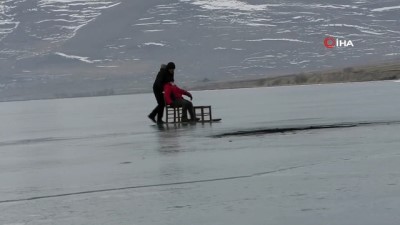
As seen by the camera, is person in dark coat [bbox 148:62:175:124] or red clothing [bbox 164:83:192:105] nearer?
red clothing [bbox 164:83:192:105]

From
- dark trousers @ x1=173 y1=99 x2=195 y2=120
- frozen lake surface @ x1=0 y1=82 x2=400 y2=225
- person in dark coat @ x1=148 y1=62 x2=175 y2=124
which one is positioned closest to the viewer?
frozen lake surface @ x1=0 y1=82 x2=400 y2=225

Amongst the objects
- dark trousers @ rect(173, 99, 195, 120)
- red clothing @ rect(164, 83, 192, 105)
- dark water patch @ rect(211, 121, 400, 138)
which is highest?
dark water patch @ rect(211, 121, 400, 138)

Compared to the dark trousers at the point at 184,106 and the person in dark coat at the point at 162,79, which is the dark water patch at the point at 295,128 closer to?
the dark trousers at the point at 184,106

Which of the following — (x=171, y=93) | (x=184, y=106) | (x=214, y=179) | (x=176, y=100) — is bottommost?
(x=184, y=106)

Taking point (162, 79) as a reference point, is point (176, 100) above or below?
below

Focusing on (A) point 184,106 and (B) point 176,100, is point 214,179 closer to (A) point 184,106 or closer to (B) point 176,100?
(A) point 184,106

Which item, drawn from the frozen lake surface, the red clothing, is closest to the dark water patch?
the frozen lake surface

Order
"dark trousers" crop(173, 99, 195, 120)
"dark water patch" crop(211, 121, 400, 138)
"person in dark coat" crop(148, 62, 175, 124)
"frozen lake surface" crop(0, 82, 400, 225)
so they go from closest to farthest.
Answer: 1. "frozen lake surface" crop(0, 82, 400, 225)
2. "dark water patch" crop(211, 121, 400, 138)
3. "dark trousers" crop(173, 99, 195, 120)
4. "person in dark coat" crop(148, 62, 175, 124)

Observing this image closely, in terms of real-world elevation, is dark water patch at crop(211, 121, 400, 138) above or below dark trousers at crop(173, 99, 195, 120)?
above

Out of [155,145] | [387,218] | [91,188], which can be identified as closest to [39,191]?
[91,188]

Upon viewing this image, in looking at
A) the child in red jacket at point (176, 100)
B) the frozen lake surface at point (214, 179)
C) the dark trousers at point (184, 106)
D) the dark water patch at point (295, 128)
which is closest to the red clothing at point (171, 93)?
the child in red jacket at point (176, 100)

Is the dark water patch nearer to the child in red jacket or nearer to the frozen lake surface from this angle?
the frozen lake surface

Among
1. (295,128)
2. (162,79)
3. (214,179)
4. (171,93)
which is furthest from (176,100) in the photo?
(214,179)

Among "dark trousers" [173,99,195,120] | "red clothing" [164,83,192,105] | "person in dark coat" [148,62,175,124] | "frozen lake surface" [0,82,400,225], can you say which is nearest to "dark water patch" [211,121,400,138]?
"frozen lake surface" [0,82,400,225]
